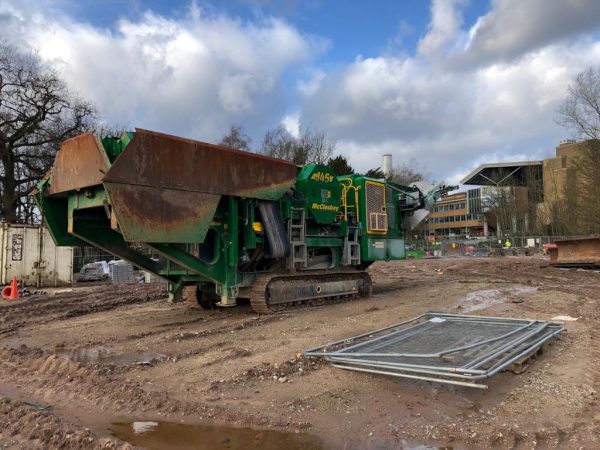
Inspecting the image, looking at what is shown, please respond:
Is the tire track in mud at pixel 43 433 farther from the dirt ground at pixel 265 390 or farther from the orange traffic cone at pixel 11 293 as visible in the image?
the orange traffic cone at pixel 11 293

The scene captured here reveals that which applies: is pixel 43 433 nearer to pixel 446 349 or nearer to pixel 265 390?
pixel 265 390

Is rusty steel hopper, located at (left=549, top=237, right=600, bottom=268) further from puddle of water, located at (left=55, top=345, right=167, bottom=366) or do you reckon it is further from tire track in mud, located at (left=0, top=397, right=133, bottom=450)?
tire track in mud, located at (left=0, top=397, right=133, bottom=450)

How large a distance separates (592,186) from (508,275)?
70.9 feet

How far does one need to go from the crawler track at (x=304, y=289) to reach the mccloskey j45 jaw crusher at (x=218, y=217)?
0.08 ft

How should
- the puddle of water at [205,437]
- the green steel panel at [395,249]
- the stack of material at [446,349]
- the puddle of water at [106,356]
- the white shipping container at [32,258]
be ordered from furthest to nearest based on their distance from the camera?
1. the white shipping container at [32,258]
2. the green steel panel at [395,249]
3. the puddle of water at [106,356]
4. the stack of material at [446,349]
5. the puddle of water at [205,437]

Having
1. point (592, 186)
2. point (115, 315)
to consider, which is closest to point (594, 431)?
point (115, 315)

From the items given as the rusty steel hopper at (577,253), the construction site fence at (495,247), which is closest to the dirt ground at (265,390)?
the rusty steel hopper at (577,253)

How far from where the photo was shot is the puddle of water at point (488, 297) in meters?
11.0

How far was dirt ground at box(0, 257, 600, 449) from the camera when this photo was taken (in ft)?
13.9

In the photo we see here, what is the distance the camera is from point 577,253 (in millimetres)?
Answer: 21016

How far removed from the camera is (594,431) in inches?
166

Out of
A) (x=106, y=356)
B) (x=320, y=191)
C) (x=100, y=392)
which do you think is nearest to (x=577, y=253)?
(x=320, y=191)

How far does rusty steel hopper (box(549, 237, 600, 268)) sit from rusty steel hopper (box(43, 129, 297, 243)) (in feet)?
54.7

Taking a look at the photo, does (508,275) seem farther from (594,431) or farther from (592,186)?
(592,186)
